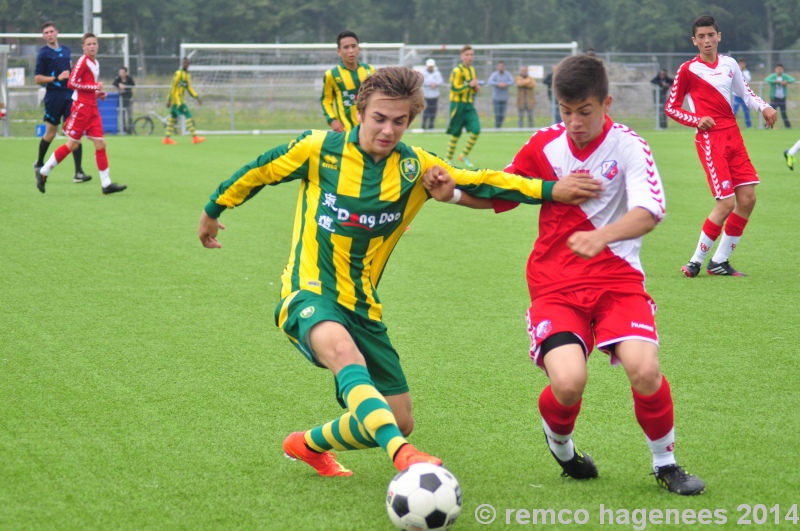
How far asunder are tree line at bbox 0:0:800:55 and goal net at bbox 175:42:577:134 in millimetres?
23168

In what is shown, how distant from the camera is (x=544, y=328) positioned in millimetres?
3600

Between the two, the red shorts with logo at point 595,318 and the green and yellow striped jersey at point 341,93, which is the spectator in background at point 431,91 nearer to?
the green and yellow striped jersey at point 341,93

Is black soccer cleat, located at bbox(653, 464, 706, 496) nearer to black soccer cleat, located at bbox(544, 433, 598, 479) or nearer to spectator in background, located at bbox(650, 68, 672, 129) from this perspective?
black soccer cleat, located at bbox(544, 433, 598, 479)

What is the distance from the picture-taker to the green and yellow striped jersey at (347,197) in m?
3.76

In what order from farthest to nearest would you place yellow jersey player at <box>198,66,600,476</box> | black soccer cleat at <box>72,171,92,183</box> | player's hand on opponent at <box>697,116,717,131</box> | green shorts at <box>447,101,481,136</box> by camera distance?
green shorts at <box>447,101,481,136</box> < black soccer cleat at <box>72,171,92,183</box> < player's hand on opponent at <box>697,116,717,131</box> < yellow jersey player at <box>198,66,600,476</box>

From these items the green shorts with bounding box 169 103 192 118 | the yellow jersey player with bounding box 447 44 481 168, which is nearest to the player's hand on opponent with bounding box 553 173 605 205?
the yellow jersey player with bounding box 447 44 481 168

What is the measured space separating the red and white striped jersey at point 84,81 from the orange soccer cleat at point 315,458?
1010 centimetres

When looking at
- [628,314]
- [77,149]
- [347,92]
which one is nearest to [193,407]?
[628,314]

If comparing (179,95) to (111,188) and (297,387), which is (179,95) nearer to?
(111,188)

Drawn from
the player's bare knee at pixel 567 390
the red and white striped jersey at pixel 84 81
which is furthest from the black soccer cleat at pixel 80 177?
the player's bare knee at pixel 567 390

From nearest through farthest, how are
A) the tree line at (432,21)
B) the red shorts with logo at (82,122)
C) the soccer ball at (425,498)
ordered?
1. the soccer ball at (425,498)
2. the red shorts with logo at (82,122)
3. the tree line at (432,21)

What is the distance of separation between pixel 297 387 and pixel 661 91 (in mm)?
27874

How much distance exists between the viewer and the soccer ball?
3.12 meters

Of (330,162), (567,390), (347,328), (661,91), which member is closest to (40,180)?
(330,162)
